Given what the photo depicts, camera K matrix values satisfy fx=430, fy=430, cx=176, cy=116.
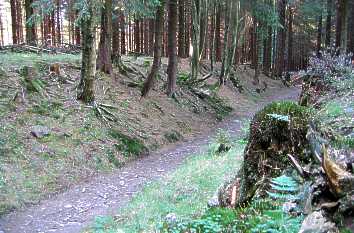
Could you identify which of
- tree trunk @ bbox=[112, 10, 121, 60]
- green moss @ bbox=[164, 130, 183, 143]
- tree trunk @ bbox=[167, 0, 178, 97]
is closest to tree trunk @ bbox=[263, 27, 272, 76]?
tree trunk @ bbox=[112, 10, 121, 60]

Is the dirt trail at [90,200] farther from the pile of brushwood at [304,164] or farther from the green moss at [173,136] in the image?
the pile of brushwood at [304,164]

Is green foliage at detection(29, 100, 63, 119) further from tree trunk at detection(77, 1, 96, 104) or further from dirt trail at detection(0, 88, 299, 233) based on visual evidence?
dirt trail at detection(0, 88, 299, 233)

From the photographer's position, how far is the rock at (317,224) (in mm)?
3273

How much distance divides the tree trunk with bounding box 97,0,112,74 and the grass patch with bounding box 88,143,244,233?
7.55m

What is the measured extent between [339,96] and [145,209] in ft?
23.2

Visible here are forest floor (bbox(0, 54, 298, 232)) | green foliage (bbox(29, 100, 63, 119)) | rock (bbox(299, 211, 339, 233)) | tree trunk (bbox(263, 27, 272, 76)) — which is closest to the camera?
rock (bbox(299, 211, 339, 233))

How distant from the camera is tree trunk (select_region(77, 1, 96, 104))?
45.7ft

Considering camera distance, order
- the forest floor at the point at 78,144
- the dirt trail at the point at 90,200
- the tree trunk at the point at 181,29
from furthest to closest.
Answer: the tree trunk at the point at 181,29 → the forest floor at the point at 78,144 → the dirt trail at the point at 90,200

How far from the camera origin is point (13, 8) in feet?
83.5

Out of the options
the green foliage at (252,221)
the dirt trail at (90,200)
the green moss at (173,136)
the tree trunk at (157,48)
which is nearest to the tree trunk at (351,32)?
the tree trunk at (157,48)

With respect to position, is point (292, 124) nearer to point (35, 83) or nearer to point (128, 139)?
point (128, 139)

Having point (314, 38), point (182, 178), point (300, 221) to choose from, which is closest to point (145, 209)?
point (182, 178)

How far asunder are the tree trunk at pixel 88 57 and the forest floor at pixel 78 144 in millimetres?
490

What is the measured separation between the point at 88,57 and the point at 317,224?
39.0ft
